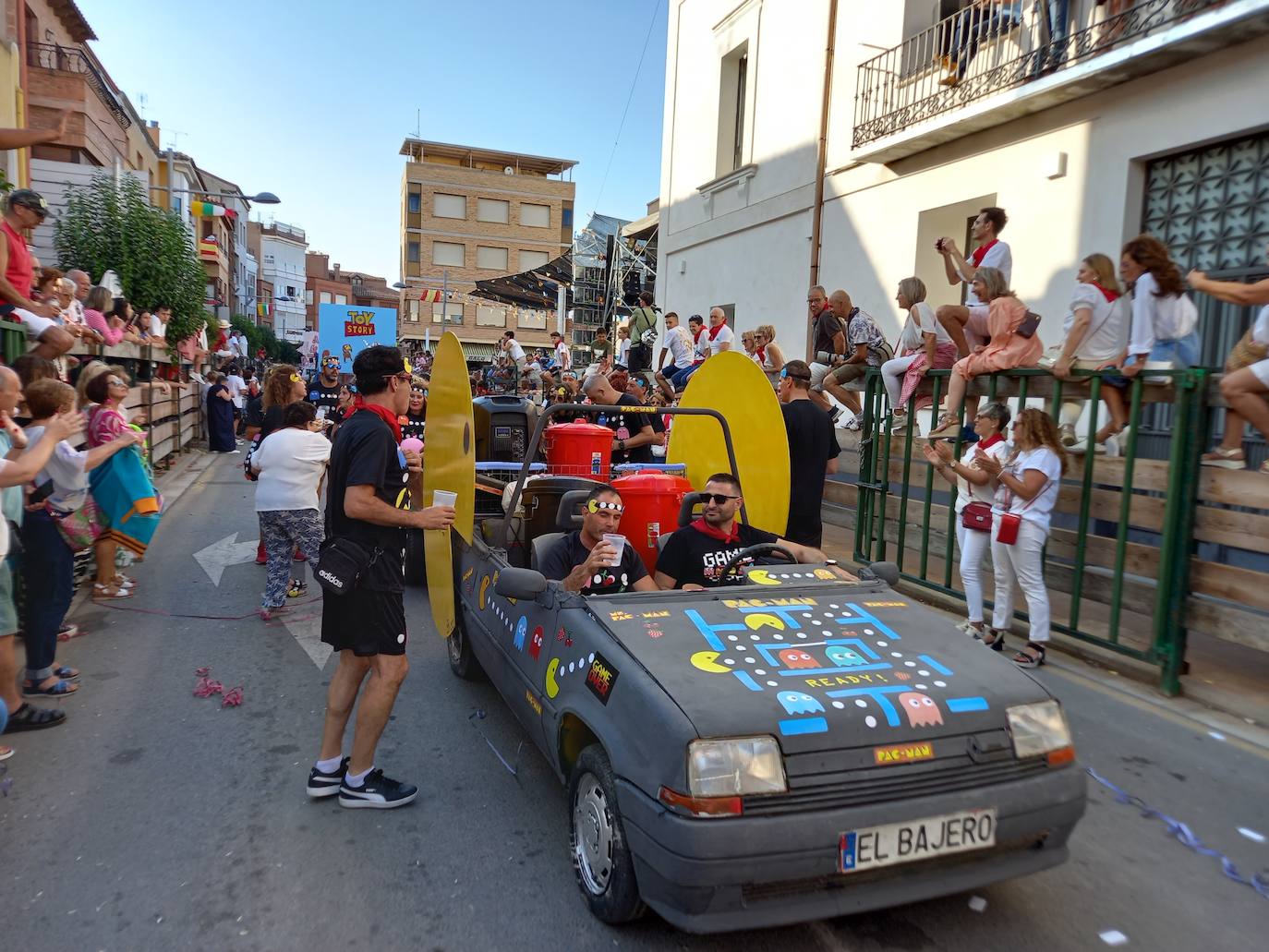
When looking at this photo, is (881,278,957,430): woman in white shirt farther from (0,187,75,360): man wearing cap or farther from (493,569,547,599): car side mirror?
(0,187,75,360): man wearing cap

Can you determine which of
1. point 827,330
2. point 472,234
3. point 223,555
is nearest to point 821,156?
point 827,330

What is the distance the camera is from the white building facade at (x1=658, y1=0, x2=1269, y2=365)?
25.5 ft

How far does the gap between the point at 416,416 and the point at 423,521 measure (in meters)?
6.17

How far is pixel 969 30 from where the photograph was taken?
996 cm

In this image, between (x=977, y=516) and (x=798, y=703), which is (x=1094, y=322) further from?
(x=798, y=703)

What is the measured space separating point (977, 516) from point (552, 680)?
380cm

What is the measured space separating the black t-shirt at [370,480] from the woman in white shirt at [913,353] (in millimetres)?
5039

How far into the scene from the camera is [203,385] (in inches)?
794

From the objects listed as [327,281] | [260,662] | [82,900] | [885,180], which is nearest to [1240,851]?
[82,900]

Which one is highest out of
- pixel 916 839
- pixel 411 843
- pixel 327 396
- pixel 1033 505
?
pixel 327 396

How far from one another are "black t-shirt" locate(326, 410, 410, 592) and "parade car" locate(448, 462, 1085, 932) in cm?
90

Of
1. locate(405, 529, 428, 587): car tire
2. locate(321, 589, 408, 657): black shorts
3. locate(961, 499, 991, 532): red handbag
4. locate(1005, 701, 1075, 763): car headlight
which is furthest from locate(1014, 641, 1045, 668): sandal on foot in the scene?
locate(405, 529, 428, 587): car tire

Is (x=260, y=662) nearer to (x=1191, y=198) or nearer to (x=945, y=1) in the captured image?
(x=1191, y=198)

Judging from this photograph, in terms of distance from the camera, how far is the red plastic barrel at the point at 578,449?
246 inches
